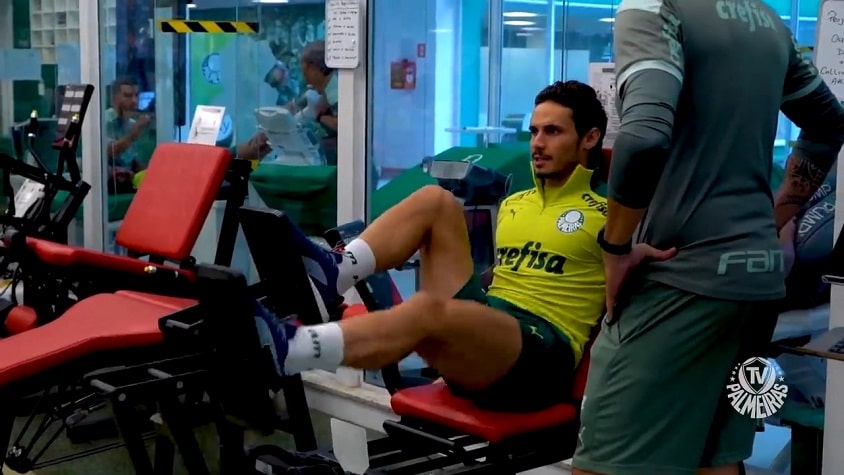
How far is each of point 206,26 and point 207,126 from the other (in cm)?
82

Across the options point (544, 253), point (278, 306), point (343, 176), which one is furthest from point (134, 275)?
point (544, 253)

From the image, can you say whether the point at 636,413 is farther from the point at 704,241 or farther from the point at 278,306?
the point at 278,306

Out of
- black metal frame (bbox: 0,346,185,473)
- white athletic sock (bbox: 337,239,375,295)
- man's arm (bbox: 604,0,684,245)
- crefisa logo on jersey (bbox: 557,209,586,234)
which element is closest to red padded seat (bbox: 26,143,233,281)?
black metal frame (bbox: 0,346,185,473)

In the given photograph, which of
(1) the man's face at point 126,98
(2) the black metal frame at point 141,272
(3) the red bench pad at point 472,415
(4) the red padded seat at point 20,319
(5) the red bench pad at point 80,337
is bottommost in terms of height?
(4) the red padded seat at point 20,319

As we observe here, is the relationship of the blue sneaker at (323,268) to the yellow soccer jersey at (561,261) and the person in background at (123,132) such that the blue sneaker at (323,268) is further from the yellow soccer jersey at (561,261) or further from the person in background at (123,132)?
the person in background at (123,132)

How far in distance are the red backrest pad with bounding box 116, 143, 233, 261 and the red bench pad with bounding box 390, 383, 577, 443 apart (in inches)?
46.7

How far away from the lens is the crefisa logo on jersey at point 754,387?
1.99 m

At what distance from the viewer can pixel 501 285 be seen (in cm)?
286

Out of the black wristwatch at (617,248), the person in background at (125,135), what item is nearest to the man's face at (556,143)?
the black wristwatch at (617,248)

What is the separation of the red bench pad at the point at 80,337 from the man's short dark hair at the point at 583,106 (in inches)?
51.2

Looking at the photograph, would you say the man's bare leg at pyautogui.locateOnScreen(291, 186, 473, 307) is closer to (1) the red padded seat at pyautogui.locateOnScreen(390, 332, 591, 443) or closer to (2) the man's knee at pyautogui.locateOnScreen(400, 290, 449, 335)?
(2) the man's knee at pyautogui.locateOnScreen(400, 290, 449, 335)

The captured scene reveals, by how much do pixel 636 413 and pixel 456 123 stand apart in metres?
2.56

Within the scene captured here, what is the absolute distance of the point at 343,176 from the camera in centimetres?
403

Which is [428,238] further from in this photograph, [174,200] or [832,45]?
[174,200]
